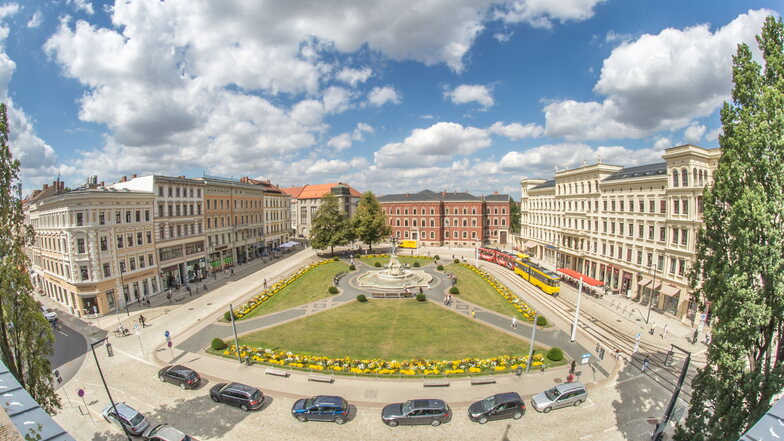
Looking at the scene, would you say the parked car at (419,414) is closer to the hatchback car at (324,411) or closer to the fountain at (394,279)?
the hatchback car at (324,411)

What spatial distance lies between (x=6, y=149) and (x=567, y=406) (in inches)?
1158

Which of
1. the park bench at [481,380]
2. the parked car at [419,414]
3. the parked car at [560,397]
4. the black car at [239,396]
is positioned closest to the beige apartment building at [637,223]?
the parked car at [560,397]

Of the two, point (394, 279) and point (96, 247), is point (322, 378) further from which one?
point (96, 247)

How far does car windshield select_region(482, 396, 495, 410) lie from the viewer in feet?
60.5

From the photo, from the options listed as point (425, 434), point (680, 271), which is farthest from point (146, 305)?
→ point (680, 271)

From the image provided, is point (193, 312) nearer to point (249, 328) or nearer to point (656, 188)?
point (249, 328)

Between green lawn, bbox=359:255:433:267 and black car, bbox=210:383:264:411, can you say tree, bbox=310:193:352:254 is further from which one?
black car, bbox=210:383:264:411

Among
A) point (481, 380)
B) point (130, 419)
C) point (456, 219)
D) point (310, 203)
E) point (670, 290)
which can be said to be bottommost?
point (481, 380)

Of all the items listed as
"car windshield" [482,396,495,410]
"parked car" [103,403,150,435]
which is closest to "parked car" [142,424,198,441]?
"parked car" [103,403,150,435]

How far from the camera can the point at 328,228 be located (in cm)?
6475

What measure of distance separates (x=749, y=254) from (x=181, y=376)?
28812 mm

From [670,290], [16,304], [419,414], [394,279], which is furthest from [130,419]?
A: [670,290]

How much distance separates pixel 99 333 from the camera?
3142 cm

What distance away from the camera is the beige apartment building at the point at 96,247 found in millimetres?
35031
